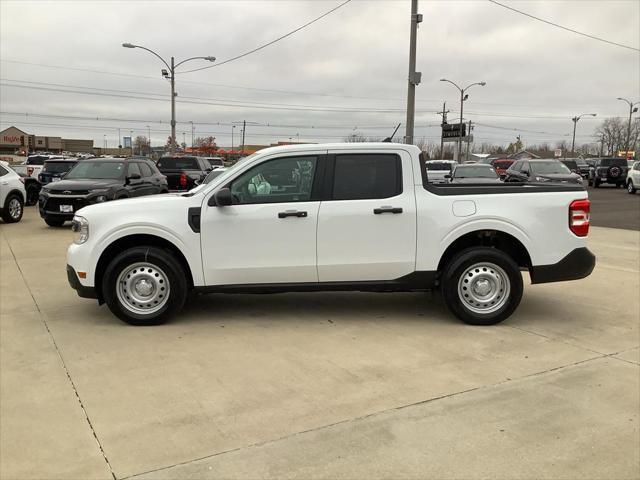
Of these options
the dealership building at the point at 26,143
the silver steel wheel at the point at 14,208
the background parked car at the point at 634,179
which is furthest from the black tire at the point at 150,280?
the dealership building at the point at 26,143

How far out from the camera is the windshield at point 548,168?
67.1 feet

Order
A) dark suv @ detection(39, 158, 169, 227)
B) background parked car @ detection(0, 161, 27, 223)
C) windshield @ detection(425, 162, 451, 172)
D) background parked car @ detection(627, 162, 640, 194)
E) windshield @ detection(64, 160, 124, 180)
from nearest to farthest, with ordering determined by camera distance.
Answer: dark suv @ detection(39, 158, 169, 227) → windshield @ detection(64, 160, 124, 180) → background parked car @ detection(0, 161, 27, 223) → background parked car @ detection(627, 162, 640, 194) → windshield @ detection(425, 162, 451, 172)

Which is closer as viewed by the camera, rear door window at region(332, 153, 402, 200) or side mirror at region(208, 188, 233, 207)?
side mirror at region(208, 188, 233, 207)

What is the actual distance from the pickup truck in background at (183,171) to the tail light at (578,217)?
1471 cm

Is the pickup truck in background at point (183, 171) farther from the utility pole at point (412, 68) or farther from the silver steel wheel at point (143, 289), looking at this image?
the silver steel wheel at point (143, 289)

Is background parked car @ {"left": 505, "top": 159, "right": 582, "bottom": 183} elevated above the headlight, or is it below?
above

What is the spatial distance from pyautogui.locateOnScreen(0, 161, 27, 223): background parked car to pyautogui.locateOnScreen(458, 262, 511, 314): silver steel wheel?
42.8ft

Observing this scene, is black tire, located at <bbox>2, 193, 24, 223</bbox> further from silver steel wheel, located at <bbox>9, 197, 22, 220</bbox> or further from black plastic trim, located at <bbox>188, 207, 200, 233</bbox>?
black plastic trim, located at <bbox>188, 207, 200, 233</bbox>

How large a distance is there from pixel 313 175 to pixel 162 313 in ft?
6.72

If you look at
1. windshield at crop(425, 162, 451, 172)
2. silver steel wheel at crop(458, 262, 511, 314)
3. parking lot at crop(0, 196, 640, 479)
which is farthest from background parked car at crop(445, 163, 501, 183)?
silver steel wheel at crop(458, 262, 511, 314)

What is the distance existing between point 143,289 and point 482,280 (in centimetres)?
342

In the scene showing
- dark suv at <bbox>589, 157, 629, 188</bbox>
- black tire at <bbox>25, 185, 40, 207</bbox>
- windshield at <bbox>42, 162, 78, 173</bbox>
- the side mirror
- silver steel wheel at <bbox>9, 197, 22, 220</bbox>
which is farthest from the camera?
dark suv at <bbox>589, 157, 629, 188</bbox>

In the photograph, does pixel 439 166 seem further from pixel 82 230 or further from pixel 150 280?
pixel 82 230

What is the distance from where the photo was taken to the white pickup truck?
17.9ft
